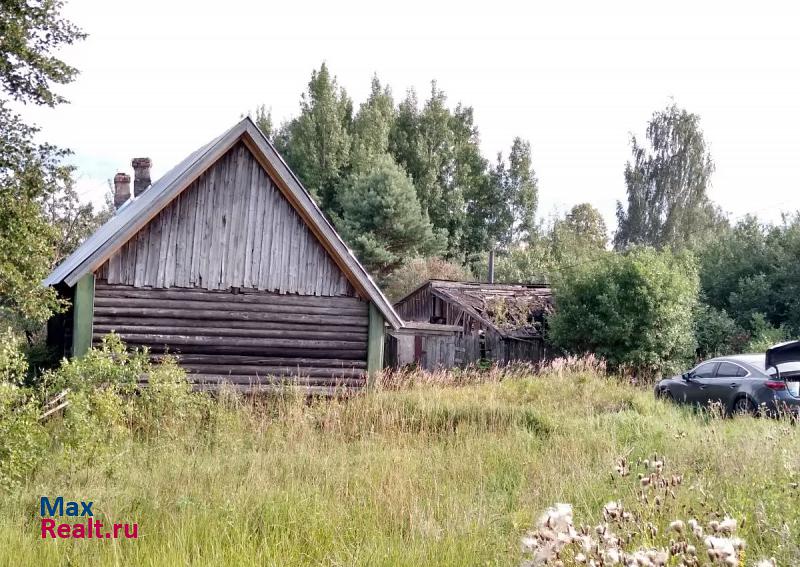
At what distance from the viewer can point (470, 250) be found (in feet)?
177

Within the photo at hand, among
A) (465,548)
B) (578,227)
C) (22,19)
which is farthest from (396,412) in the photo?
(578,227)

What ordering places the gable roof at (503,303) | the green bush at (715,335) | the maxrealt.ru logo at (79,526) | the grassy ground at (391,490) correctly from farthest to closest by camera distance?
1. the gable roof at (503,303)
2. the green bush at (715,335)
3. the maxrealt.ru logo at (79,526)
4. the grassy ground at (391,490)

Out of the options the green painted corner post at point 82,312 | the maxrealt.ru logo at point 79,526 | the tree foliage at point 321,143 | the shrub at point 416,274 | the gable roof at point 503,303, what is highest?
the tree foliage at point 321,143

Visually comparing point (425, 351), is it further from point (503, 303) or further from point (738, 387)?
point (738, 387)

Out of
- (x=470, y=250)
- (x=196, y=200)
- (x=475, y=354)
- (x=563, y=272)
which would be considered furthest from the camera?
(x=470, y=250)

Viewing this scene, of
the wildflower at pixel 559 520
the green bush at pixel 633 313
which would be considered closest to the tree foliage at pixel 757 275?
the green bush at pixel 633 313

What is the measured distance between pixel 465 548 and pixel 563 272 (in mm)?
20150

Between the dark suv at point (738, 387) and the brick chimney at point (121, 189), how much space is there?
19032mm

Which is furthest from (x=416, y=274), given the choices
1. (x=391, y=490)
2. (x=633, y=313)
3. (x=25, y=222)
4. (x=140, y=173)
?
(x=391, y=490)

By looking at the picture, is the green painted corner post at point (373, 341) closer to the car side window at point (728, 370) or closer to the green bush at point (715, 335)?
the car side window at point (728, 370)

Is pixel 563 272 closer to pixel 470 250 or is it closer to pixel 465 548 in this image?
pixel 465 548

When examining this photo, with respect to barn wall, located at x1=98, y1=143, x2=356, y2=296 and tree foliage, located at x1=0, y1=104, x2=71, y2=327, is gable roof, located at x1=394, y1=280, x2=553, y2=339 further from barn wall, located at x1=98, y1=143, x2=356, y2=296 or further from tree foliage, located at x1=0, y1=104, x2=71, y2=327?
tree foliage, located at x1=0, y1=104, x2=71, y2=327

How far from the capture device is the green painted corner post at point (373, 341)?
15.4 m

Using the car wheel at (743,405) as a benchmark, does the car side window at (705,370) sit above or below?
above
